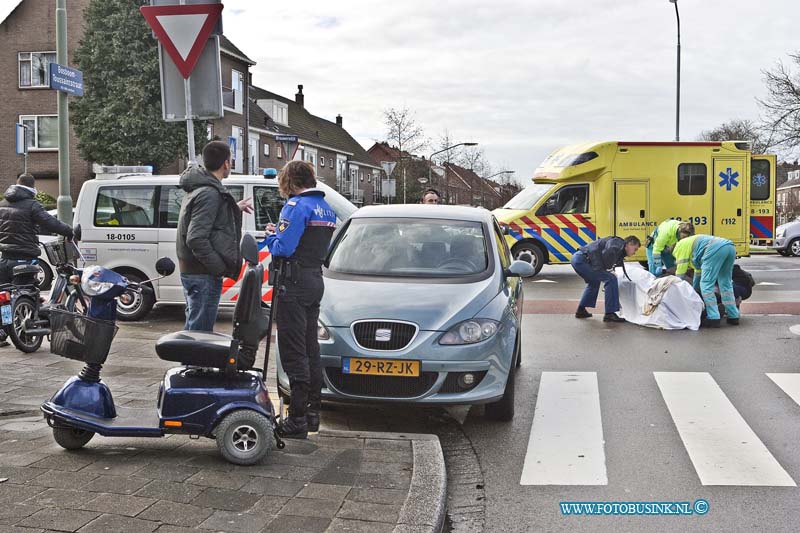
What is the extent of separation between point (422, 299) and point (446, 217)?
4.96ft

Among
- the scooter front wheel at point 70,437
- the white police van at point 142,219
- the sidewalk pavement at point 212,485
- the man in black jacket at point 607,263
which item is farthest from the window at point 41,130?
the scooter front wheel at point 70,437

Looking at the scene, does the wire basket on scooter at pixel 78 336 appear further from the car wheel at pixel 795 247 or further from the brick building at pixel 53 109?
the car wheel at pixel 795 247

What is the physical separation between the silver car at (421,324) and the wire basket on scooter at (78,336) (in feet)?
5.49

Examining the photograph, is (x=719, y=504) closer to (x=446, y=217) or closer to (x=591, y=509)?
(x=591, y=509)

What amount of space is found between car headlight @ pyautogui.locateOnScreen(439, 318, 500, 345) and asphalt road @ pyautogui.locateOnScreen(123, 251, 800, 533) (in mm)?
706

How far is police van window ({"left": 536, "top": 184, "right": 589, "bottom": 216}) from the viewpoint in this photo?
62.2 feet

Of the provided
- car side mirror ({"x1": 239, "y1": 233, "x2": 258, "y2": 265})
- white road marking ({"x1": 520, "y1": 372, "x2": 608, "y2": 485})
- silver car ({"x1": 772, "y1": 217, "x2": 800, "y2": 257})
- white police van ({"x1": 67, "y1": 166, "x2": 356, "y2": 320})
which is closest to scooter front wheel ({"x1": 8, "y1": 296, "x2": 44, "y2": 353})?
white police van ({"x1": 67, "y1": 166, "x2": 356, "y2": 320})

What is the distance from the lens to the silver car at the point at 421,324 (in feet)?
19.7

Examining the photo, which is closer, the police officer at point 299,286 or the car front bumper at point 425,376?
the police officer at point 299,286

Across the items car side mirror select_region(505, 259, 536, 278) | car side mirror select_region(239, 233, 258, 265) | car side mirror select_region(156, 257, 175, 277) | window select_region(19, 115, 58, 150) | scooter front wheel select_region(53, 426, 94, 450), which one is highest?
window select_region(19, 115, 58, 150)

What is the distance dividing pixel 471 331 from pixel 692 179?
566 inches

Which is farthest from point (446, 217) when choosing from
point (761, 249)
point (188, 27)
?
point (761, 249)

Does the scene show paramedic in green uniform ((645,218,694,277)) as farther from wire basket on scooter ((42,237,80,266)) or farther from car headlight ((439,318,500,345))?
wire basket on scooter ((42,237,80,266))

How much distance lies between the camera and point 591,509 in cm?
460
